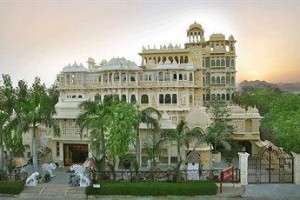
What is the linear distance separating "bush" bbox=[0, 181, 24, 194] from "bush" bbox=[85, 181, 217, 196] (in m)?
4.82

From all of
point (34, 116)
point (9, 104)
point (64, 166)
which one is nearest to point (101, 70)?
point (9, 104)

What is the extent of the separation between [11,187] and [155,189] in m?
9.97

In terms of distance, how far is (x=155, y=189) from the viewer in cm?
2673

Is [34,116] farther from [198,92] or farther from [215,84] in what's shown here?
[215,84]

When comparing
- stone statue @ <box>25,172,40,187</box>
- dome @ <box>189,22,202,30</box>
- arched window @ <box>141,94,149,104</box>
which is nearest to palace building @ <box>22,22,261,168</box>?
arched window @ <box>141,94,149,104</box>

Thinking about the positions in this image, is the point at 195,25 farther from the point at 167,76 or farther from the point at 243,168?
the point at 243,168

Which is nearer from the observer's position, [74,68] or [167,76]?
[167,76]

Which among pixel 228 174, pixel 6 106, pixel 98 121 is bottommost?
pixel 228 174

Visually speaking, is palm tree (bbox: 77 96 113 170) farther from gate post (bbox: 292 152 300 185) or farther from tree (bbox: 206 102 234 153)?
gate post (bbox: 292 152 300 185)

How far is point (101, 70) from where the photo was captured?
48531 millimetres

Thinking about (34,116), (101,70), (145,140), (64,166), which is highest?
(101,70)

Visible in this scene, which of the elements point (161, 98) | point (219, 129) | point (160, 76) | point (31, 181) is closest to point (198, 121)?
point (219, 129)

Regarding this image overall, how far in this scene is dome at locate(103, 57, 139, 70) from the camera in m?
47.7

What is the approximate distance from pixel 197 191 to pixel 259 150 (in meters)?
17.2
